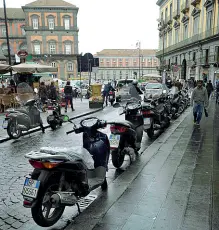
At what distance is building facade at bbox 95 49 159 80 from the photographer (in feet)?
308

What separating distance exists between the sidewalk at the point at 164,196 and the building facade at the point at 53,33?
53.7m

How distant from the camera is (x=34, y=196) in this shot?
9.10 feet

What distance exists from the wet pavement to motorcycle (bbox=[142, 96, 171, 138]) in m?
1.14

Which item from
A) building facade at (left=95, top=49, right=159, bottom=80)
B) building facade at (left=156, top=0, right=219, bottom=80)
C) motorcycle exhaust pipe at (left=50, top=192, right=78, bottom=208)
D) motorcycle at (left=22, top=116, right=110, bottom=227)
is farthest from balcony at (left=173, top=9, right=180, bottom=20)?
A: building facade at (left=95, top=49, right=159, bottom=80)

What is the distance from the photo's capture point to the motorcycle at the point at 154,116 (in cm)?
743

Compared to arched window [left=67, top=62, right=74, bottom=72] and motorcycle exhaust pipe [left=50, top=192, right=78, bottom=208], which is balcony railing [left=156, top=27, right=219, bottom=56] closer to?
arched window [left=67, top=62, right=74, bottom=72]

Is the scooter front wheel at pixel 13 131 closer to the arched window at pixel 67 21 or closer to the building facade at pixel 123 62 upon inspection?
the arched window at pixel 67 21

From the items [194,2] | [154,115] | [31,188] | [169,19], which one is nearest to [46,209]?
[31,188]

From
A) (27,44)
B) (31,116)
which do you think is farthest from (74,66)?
(31,116)

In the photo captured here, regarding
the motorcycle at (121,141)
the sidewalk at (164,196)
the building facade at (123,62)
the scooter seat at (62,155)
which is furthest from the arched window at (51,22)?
the scooter seat at (62,155)

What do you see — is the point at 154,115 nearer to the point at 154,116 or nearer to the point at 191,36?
the point at 154,116

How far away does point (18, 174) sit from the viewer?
4863 millimetres

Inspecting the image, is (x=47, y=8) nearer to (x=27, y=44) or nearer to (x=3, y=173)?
(x=27, y=44)

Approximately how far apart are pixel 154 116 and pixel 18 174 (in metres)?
4.63
